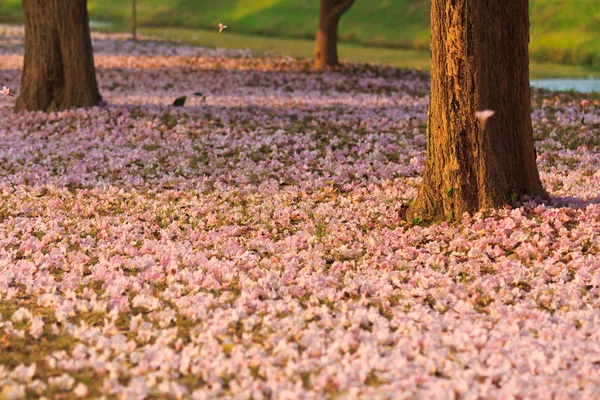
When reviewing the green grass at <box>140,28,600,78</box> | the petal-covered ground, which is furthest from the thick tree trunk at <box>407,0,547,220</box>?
the green grass at <box>140,28,600,78</box>

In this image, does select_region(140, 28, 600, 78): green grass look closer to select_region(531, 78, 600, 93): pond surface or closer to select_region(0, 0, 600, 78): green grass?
select_region(0, 0, 600, 78): green grass

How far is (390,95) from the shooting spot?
26.0 meters

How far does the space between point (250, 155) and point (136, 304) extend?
27.4 ft

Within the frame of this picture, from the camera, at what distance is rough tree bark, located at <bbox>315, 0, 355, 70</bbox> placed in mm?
30609

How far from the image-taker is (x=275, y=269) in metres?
10.0

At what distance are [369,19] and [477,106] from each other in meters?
48.0

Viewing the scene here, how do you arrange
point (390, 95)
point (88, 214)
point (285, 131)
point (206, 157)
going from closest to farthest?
point (88, 214) → point (206, 157) → point (285, 131) → point (390, 95)

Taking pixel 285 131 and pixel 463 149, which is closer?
pixel 463 149

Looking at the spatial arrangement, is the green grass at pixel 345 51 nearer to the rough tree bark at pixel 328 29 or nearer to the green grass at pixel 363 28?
the green grass at pixel 363 28

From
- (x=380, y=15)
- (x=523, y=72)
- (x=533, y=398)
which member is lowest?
(x=533, y=398)

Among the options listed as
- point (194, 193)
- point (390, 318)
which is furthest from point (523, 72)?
point (194, 193)

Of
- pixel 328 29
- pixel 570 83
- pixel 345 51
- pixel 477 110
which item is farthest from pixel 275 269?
pixel 345 51

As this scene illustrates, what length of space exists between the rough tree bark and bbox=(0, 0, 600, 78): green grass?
5898mm

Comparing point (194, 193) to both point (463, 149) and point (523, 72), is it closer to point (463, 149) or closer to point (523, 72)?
point (463, 149)
